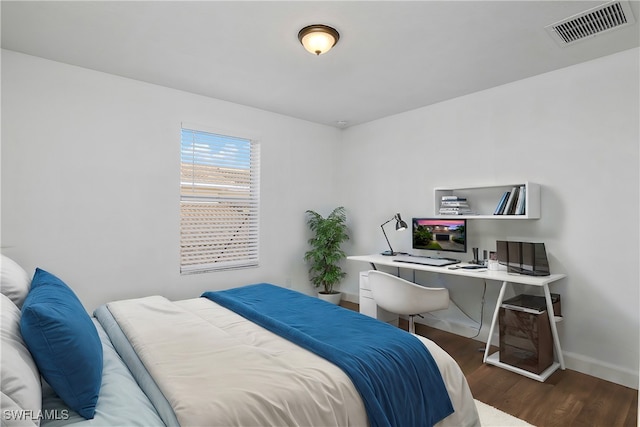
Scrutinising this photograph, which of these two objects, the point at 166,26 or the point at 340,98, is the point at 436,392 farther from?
the point at 340,98

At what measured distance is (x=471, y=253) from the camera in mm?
3711

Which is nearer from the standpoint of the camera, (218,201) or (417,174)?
Answer: (218,201)

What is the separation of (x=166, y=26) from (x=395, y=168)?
2936mm

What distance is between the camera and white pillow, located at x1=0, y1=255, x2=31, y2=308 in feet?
5.21

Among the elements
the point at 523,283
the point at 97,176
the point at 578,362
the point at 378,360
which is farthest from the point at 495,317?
the point at 97,176

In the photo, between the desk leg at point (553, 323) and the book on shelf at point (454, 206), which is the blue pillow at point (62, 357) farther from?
the book on shelf at point (454, 206)

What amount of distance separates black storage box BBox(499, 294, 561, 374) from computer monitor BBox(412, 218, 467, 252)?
2.64ft

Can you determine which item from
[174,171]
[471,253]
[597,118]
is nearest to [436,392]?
[471,253]

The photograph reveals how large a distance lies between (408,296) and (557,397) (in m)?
1.22

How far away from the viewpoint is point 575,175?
9.89ft

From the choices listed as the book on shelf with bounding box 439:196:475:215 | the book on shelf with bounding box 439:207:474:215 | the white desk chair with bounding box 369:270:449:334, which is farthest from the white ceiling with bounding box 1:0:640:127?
the white desk chair with bounding box 369:270:449:334

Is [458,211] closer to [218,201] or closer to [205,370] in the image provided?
[218,201]

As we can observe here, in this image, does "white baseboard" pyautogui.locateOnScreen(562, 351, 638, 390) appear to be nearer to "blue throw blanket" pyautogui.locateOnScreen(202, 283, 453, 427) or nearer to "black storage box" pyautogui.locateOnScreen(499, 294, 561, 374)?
"black storage box" pyautogui.locateOnScreen(499, 294, 561, 374)

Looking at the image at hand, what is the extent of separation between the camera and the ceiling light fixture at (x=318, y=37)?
2.40 metres
